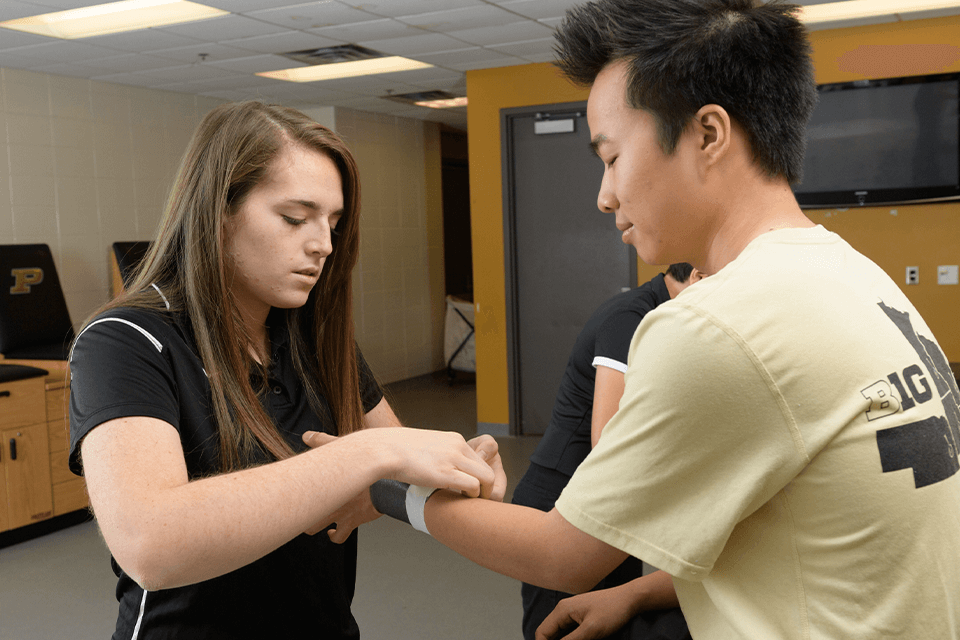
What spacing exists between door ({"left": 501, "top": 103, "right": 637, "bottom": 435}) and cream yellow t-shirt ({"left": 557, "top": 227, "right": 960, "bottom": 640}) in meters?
5.48

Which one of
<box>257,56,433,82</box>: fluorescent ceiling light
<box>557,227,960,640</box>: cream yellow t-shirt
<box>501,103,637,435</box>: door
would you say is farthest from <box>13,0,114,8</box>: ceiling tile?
<box>557,227,960,640</box>: cream yellow t-shirt

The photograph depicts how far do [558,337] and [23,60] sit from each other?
4.43m

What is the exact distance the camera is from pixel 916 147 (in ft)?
17.8

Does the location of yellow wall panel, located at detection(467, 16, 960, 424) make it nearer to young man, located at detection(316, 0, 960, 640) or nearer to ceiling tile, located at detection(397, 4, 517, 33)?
ceiling tile, located at detection(397, 4, 517, 33)

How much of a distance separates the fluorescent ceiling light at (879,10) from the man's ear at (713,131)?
15.8ft

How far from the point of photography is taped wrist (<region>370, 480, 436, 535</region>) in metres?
1.18

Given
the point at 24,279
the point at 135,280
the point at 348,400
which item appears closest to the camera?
the point at 135,280

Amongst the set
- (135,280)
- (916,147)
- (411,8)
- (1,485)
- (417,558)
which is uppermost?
(411,8)

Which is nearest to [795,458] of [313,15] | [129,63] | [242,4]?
[242,4]

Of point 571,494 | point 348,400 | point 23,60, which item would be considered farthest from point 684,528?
point 23,60

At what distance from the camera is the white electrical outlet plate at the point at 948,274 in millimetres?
5441

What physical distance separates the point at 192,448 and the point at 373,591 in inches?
105

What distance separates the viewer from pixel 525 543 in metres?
1.00

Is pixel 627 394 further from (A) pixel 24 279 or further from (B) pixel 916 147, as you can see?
(A) pixel 24 279
